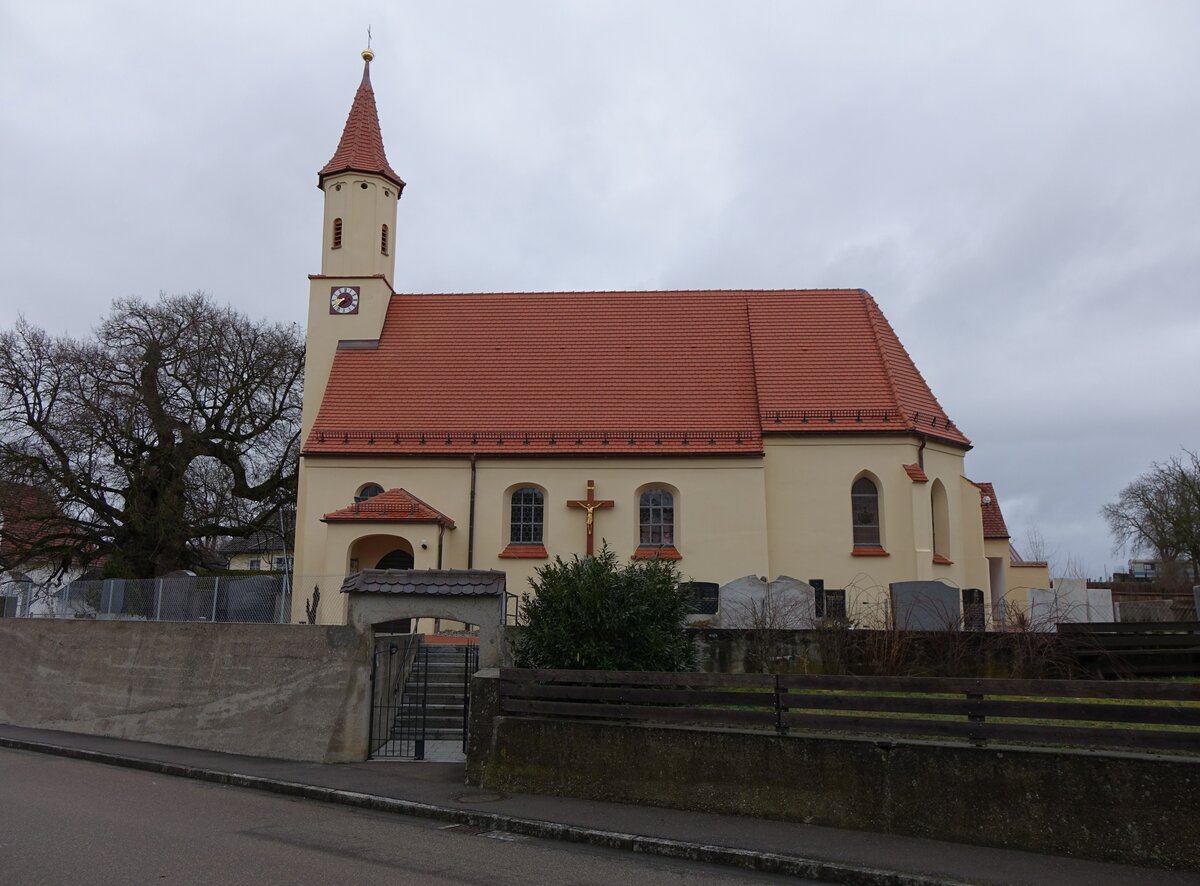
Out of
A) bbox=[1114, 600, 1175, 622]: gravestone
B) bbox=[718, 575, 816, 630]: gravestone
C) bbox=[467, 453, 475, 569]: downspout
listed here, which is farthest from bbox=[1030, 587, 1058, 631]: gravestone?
bbox=[467, 453, 475, 569]: downspout

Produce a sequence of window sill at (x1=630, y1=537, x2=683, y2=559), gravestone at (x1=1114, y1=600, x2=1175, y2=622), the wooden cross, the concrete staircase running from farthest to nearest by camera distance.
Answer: gravestone at (x1=1114, y1=600, x2=1175, y2=622) → the wooden cross → window sill at (x1=630, y1=537, x2=683, y2=559) → the concrete staircase

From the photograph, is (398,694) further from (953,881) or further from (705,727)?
(953,881)

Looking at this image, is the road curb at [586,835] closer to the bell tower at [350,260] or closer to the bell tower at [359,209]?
the bell tower at [350,260]

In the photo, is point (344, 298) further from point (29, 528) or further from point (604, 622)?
point (604, 622)

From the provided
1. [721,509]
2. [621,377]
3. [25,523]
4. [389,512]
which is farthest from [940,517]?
[25,523]

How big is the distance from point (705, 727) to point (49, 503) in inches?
1062

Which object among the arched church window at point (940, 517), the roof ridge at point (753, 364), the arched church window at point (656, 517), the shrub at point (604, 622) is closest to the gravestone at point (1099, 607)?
the arched church window at point (940, 517)

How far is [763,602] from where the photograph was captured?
17.0 m

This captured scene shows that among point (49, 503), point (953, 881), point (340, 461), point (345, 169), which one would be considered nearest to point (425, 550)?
point (340, 461)

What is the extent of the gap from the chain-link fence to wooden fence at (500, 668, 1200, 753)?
395 inches

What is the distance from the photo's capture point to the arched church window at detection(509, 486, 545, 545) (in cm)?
2486

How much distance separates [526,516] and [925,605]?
37.7 ft

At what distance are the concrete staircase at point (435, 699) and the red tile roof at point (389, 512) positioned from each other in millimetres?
5772

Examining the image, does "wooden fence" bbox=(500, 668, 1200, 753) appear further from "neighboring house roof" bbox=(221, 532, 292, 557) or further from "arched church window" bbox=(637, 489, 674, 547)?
"neighboring house roof" bbox=(221, 532, 292, 557)
